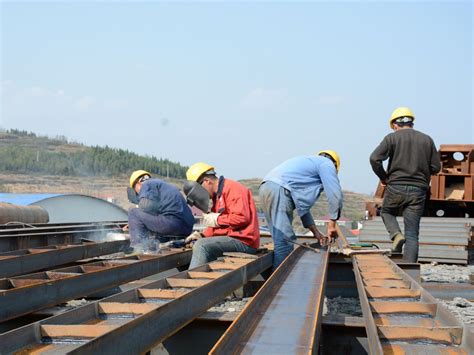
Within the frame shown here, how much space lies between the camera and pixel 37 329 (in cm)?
304

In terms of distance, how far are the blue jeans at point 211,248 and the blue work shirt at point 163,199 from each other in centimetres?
186

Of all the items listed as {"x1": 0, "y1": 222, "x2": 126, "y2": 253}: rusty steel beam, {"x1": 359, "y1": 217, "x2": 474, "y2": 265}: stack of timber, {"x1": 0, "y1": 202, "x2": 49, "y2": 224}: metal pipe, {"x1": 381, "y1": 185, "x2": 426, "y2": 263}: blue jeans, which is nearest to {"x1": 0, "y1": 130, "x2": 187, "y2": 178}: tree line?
{"x1": 0, "y1": 202, "x2": 49, "y2": 224}: metal pipe

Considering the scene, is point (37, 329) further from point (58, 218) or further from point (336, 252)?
point (58, 218)

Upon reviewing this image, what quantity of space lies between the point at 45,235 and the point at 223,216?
3353mm

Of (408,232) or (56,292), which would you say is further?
(408,232)

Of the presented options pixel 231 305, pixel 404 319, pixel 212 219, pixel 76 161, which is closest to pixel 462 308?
pixel 231 305

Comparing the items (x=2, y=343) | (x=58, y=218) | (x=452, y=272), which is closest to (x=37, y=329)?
(x=2, y=343)

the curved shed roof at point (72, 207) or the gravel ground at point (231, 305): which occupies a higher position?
the curved shed roof at point (72, 207)

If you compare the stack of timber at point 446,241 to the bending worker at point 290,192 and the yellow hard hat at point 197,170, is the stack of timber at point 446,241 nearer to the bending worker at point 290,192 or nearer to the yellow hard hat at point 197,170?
the bending worker at point 290,192

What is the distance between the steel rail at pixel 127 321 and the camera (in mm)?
2861

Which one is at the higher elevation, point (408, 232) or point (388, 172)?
point (388, 172)

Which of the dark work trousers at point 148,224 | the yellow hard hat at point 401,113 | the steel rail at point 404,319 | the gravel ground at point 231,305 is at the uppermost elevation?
the yellow hard hat at point 401,113

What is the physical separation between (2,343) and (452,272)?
7.30 meters

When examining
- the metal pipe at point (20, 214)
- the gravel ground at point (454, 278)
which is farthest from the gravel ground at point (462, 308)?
the metal pipe at point (20, 214)
